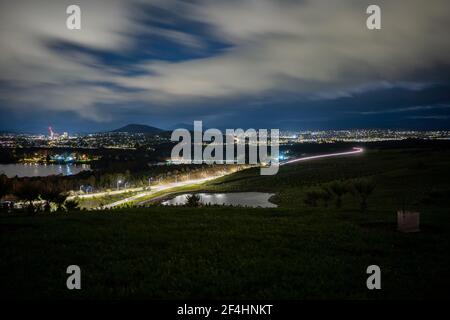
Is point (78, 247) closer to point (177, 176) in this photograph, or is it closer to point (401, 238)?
point (401, 238)

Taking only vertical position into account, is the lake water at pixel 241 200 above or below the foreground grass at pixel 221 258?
below

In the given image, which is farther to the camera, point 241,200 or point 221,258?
point 241,200

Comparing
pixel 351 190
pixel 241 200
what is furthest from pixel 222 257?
pixel 241 200

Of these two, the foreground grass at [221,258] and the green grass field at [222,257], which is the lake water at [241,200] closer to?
the green grass field at [222,257]

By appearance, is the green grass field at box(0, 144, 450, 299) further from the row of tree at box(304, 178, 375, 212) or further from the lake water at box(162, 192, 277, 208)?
the lake water at box(162, 192, 277, 208)

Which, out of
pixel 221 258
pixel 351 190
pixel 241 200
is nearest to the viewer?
pixel 221 258

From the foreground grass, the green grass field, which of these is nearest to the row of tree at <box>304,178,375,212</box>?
the green grass field

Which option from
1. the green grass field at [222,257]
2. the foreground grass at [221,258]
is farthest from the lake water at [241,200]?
the foreground grass at [221,258]

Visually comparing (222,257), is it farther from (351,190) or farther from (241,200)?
(241,200)
